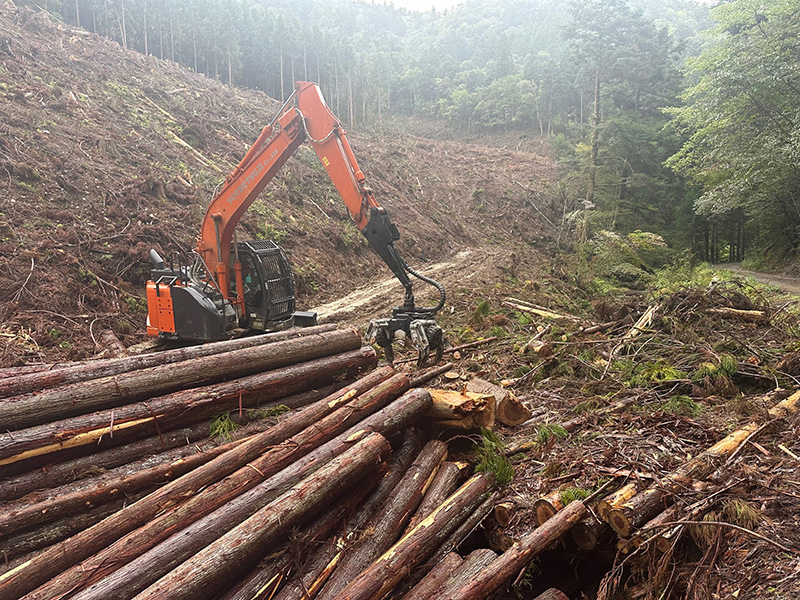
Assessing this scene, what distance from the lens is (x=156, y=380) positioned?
15.1ft

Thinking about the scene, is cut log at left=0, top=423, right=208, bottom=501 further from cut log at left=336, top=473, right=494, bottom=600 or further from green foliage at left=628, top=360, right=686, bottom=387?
green foliage at left=628, top=360, right=686, bottom=387

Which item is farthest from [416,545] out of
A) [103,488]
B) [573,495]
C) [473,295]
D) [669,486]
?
[473,295]

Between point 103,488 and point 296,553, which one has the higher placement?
point 103,488

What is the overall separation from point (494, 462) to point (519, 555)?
1122mm

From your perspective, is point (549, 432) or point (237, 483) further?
point (549, 432)

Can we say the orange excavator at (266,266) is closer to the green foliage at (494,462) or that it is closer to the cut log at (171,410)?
the cut log at (171,410)

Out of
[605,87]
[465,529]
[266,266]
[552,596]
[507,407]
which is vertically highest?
[605,87]

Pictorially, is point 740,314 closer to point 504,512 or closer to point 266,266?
point 504,512

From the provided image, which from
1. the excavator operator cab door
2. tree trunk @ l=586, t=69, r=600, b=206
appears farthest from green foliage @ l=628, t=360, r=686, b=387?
tree trunk @ l=586, t=69, r=600, b=206

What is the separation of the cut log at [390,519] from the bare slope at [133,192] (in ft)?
25.4

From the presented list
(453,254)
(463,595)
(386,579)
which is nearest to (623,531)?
(463,595)

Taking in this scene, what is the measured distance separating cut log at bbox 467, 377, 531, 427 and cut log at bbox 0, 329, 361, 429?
1825mm

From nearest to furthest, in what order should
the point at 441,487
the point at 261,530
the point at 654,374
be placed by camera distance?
the point at 261,530, the point at 441,487, the point at 654,374

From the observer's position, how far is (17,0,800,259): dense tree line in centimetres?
1619
